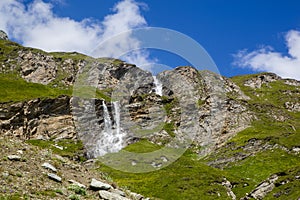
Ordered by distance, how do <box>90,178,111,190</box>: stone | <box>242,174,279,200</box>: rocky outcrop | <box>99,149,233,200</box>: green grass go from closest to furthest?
<box>90,178,111,190</box>: stone
<box>242,174,279,200</box>: rocky outcrop
<box>99,149,233,200</box>: green grass

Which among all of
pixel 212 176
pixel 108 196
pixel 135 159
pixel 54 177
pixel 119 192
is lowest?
pixel 108 196

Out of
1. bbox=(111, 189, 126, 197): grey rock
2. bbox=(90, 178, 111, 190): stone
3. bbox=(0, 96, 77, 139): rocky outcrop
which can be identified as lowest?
bbox=(111, 189, 126, 197): grey rock

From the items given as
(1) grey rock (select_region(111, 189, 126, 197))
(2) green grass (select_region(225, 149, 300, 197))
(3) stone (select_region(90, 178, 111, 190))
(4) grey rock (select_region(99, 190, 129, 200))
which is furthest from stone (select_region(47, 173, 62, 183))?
(2) green grass (select_region(225, 149, 300, 197))

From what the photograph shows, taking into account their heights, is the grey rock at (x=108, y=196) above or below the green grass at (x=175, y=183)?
below

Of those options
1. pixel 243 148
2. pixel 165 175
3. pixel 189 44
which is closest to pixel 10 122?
pixel 165 175

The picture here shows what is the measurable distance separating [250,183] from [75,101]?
112 m

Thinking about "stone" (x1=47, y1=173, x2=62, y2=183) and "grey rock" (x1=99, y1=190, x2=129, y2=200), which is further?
"stone" (x1=47, y1=173, x2=62, y2=183)

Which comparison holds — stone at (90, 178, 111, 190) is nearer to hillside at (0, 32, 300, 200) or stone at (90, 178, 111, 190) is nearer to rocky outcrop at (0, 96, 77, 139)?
hillside at (0, 32, 300, 200)

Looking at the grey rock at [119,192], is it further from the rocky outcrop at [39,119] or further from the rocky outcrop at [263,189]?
the rocky outcrop at [39,119]

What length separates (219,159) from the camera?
164250 mm

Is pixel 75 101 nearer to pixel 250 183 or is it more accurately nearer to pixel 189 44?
pixel 250 183

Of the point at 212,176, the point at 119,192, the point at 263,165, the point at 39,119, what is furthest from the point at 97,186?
the point at 39,119

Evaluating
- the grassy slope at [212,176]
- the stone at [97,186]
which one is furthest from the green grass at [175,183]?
the stone at [97,186]

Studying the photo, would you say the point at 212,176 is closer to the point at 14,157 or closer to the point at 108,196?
the point at 108,196
